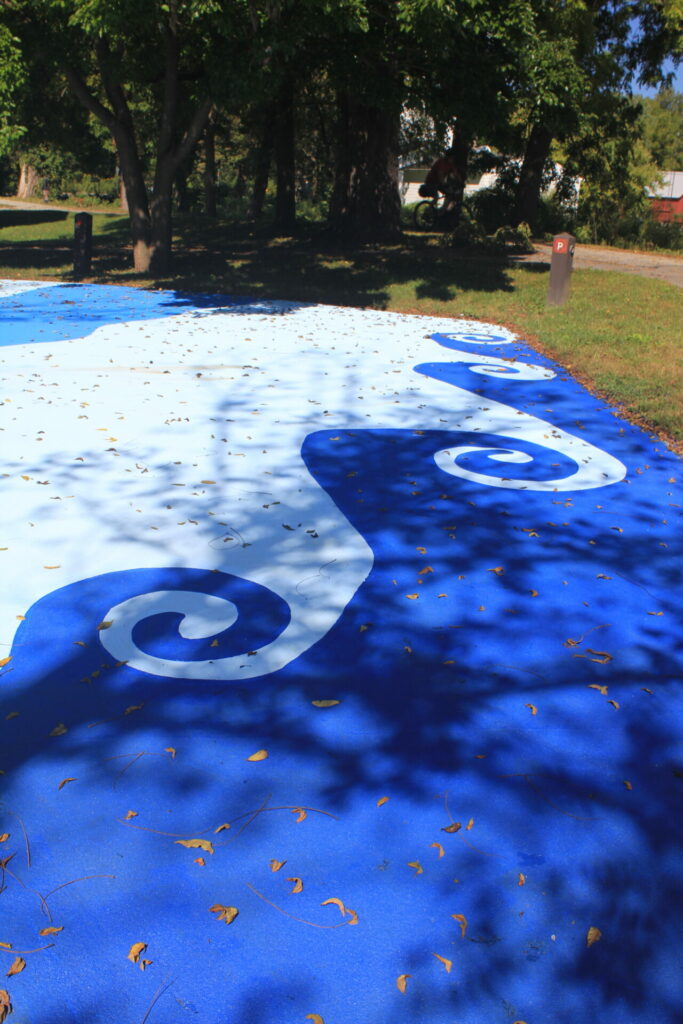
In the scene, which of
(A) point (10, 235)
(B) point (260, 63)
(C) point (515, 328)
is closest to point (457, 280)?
(C) point (515, 328)

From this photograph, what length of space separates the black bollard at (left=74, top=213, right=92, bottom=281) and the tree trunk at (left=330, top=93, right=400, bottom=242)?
6983mm

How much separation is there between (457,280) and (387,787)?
16228 millimetres

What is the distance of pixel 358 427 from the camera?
7969 millimetres

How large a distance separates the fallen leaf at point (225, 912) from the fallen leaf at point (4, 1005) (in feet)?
1.92

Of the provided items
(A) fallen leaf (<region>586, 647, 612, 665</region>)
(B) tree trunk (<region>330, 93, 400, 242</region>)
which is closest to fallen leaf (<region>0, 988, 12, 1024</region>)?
(A) fallen leaf (<region>586, 647, 612, 665</region>)

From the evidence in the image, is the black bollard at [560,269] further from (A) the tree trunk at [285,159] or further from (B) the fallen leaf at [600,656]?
(B) the fallen leaf at [600,656]

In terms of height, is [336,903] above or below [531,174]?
below

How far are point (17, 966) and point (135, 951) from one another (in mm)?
318

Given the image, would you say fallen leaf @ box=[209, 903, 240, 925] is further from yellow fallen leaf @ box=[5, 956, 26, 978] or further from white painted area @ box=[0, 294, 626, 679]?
white painted area @ box=[0, 294, 626, 679]

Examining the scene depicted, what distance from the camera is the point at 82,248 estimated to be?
19062 mm

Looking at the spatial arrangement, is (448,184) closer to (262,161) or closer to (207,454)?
(262,161)

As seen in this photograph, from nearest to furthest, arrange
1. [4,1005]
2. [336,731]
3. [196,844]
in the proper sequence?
[4,1005], [196,844], [336,731]

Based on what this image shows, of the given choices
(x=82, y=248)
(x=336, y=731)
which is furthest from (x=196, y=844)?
(x=82, y=248)

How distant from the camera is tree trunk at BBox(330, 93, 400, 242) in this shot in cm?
2158
